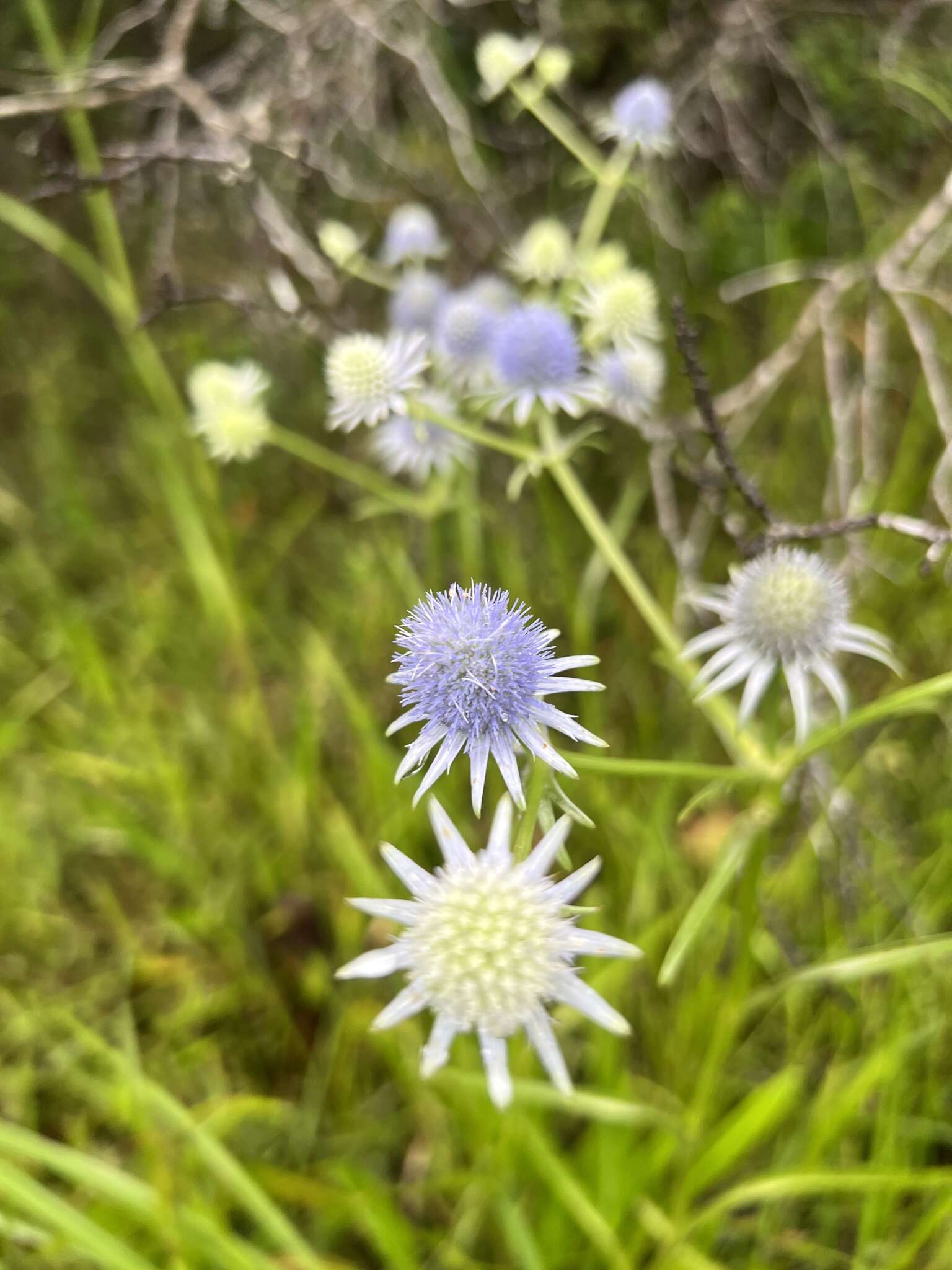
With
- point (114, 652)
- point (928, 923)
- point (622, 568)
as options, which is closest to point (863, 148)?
point (622, 568)

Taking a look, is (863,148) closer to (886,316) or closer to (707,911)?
(886,316)

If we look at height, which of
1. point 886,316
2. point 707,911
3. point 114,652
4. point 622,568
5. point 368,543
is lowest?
point 707,911

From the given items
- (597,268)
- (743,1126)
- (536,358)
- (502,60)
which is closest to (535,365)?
(536,358)

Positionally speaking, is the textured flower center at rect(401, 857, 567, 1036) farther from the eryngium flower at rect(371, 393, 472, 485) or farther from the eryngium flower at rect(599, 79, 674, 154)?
the eryngium flower at rect(599, 79, 674, 154)

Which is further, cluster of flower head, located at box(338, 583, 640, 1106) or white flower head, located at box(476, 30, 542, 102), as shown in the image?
white flower head, located at box(476, 30, 542, 102)

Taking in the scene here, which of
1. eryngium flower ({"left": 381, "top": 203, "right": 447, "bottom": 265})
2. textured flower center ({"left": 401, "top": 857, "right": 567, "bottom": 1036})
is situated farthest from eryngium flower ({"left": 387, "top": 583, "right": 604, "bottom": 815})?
eryngium flower ({"left": 381, "top": 203, "right": 447, "bottom": 265})

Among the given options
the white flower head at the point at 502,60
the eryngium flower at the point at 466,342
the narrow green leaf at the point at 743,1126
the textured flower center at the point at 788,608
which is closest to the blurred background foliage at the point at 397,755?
the narrow green leaf at the point at 743,1126
